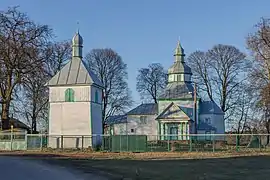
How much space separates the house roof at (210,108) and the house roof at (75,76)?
21.4 meters

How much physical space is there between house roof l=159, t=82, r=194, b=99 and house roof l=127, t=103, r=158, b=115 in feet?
10.0

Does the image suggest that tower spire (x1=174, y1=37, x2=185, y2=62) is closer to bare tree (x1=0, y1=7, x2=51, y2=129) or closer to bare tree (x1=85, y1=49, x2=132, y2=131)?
bare tree (x1=85, y1=49, x2=132, y2=131)

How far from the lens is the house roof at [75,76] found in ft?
147

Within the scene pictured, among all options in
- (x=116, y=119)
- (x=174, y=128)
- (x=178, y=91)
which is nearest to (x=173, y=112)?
(x=174, y=128)

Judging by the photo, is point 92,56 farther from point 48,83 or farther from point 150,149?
point 150,149

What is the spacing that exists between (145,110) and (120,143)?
25.9 m

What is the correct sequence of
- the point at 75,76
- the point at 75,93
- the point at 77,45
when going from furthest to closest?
the point at 77,45 < the point at 75,76 < the point at 75,93

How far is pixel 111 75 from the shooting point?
6662cm

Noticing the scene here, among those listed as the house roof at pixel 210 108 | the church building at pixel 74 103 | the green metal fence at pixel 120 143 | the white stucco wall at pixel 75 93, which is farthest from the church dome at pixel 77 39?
the house roof at pixel 210 108

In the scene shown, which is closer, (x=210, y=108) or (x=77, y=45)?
(x=77, y=45)

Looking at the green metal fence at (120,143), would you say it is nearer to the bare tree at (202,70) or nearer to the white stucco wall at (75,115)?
the white stucco wall at (75,115)

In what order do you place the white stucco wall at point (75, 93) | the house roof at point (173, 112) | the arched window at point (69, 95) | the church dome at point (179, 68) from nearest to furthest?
the white stucco wall at point (75, 93), the arched window at point (69, 95), the house roof at point (173, 112), the church dome at point (179, 68)

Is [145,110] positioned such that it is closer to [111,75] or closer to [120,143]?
[111,75]

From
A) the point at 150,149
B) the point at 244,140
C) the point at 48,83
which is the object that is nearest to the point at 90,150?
the point at 150,149
